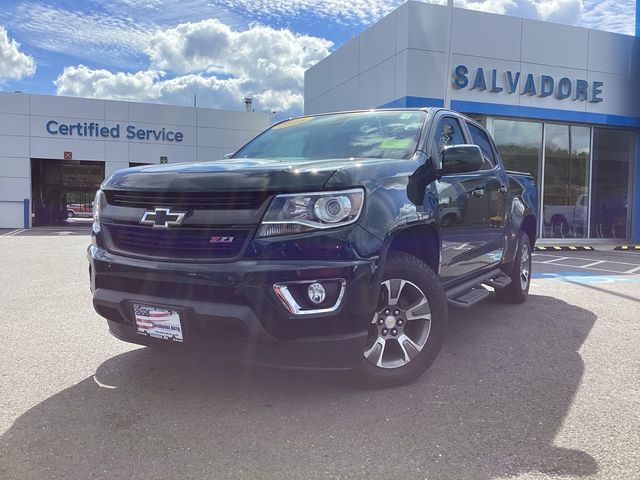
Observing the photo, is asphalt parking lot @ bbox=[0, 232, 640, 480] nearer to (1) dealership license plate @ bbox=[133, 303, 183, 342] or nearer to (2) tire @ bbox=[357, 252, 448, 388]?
(2) tire @ bbox=[357, 252, 448, 388]

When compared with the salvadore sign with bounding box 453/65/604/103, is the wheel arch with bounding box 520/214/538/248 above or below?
below

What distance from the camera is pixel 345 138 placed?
13.8 ft

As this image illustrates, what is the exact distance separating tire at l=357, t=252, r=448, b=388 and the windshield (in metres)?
0.84

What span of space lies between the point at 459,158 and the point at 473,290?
1.63 meters

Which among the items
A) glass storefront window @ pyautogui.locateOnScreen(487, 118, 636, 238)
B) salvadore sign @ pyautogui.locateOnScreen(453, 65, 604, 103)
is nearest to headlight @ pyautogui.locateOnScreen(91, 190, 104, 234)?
salvadore sign @ pyautogui.locateOnScreen(453, 65, 604, 103)

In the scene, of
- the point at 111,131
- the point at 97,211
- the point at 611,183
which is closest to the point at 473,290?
the point at 97,211

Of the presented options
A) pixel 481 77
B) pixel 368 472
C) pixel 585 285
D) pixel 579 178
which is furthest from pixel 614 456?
pixel 579 178

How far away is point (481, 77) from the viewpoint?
14195 mm

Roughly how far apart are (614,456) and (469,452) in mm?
693

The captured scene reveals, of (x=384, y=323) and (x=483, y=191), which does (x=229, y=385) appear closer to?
(x=384, y=323)

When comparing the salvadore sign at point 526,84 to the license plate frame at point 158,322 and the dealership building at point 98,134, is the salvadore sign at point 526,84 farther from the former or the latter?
the dealership building at point 98,134

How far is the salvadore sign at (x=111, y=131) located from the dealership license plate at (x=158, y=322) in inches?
952

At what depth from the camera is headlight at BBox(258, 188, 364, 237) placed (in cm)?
289

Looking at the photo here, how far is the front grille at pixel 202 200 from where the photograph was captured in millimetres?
2949
